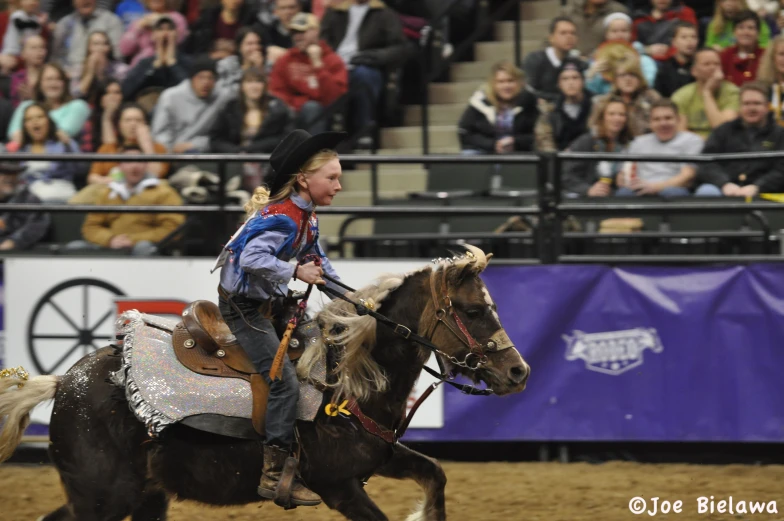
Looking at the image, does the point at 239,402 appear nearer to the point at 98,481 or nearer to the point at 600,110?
the point at 98,481

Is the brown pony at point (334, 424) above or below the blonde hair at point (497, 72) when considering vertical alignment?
below

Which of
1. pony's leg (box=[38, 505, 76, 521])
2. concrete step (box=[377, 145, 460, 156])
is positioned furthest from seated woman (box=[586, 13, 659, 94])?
pony's leg (box=[38, 505, 76, 521])

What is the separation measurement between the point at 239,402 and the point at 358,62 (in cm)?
616

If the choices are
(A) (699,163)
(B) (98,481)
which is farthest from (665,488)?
(B) (98,481)

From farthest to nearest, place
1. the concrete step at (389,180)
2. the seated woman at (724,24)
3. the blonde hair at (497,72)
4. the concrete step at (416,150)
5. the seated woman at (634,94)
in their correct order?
the concrete step at (416,150) → the concrete step at (389,180) → the seated woman at (724,24) → the blonde hair at (497,72) → the seated woman at (634,94)

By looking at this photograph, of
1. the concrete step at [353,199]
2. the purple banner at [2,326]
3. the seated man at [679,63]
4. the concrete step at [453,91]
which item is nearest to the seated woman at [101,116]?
the concrete step at [353,199]

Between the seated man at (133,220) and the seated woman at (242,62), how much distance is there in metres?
1.89

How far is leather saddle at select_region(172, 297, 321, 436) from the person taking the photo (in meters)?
4.95

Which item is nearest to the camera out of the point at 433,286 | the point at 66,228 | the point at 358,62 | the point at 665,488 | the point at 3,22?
the point at 433,286

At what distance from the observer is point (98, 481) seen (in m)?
4.91

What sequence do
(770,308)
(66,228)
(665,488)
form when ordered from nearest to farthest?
(665,488) < (770,308) < (66,228)

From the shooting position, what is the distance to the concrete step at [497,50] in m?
11.4

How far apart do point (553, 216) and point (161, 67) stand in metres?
4.83

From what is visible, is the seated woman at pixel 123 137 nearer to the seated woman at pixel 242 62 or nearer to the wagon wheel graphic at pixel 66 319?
the seated woman at pixel 242 62
